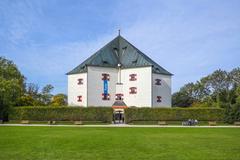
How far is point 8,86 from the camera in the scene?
200ft

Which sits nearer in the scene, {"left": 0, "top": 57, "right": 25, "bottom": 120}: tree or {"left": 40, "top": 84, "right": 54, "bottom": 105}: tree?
{"left": 0, "top": 57, "right": 25, "bottom": 120}: tree

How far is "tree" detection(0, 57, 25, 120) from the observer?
5989cm

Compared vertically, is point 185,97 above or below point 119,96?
above

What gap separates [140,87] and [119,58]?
862cm

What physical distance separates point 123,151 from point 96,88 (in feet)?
173

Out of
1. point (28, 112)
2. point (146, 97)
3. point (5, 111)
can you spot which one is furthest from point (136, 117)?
point (5, 111)

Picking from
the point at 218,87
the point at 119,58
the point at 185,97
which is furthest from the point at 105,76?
the point at 185,97

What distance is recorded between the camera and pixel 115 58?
74.1 m

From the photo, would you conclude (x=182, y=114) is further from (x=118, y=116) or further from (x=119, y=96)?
(x=119, y=96)

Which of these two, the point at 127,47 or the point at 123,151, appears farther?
the point at 127,47

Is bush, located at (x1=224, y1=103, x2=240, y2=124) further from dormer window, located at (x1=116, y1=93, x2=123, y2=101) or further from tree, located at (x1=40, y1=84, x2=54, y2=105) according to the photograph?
tree, located at (x1=40, y1=84, x2=54, y2=105)

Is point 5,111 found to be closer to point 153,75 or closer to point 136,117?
point 136,117

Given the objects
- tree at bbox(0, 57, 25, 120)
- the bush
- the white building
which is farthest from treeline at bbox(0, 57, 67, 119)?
the bush

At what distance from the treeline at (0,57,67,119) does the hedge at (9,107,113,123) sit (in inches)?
137
